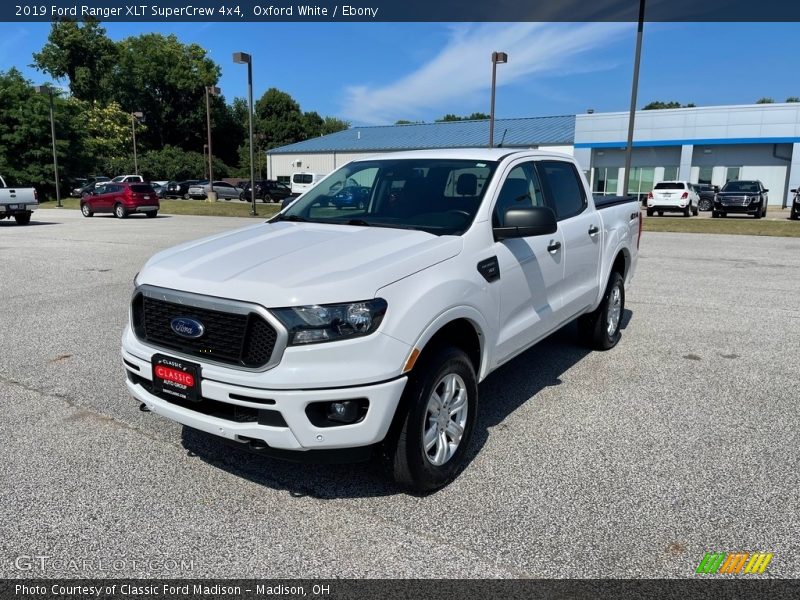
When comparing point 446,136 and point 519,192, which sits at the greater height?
point 446,136

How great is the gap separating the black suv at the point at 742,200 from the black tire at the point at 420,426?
29761mm

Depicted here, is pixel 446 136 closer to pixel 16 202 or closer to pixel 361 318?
pixel 16 202

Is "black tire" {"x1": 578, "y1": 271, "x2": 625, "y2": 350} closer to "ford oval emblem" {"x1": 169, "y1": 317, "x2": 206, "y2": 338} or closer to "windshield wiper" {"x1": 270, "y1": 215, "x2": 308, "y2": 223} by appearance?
"windshield wiper" {"x1": 270, "y1": 215, "x2": 308, "y2": 223}

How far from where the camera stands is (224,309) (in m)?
2.95

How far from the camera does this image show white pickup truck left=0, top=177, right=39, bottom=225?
21578 mm

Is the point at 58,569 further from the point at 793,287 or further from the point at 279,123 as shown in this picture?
the point at 279,123

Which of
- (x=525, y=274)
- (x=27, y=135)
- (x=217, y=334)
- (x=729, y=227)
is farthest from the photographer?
(x=27, y=135)

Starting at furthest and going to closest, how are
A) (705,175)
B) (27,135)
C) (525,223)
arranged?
(27,135), (705,175), (525,223)

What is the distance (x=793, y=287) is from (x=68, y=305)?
10.7 meters

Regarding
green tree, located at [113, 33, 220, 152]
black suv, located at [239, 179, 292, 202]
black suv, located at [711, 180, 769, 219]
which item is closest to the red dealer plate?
black suv, located at [711, 180, 769, 219]

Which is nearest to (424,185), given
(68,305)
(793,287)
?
(68,305)

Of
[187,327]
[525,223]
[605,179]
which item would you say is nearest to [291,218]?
[187,327]

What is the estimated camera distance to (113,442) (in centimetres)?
396

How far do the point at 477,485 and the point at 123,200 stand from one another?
1092 inches
